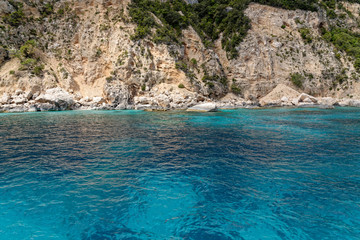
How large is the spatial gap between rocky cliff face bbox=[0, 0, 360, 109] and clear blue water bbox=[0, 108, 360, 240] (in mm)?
26252

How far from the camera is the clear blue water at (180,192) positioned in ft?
12.8

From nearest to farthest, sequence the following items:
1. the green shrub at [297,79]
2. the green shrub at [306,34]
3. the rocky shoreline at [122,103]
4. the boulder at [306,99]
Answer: the rocky shoreline at [122,103] < the boulder at [306,99] < the green shrub at [297,79] < the green shrub at [306,34]

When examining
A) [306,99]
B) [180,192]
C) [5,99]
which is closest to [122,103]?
[5,99]

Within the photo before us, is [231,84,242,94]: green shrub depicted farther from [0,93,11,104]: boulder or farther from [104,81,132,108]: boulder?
[0,93,11,104]: boulder

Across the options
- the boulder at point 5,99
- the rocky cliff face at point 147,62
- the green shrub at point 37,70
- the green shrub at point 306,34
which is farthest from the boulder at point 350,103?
the boulder at point 5,99

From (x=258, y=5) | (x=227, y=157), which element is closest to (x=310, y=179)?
(x=227, y=157)

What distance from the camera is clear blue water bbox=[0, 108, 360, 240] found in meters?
3.90

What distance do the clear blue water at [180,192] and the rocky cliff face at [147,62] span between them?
26.3 m

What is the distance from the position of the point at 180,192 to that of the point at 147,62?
3922cm

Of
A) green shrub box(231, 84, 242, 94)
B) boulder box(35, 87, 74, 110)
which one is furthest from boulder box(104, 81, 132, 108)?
green shrub box(231, 84, 242, 94)

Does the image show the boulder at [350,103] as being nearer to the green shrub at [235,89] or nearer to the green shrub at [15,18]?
the green shrub at [235,89]

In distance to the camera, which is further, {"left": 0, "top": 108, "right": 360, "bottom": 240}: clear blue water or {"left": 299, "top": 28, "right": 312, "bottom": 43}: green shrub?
{"left": 299, "top": 28, "right": 312, "bottom": 43}: green shrub

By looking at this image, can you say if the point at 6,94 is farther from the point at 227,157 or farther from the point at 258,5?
the point at 258,5

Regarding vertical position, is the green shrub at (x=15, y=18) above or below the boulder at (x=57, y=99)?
above
